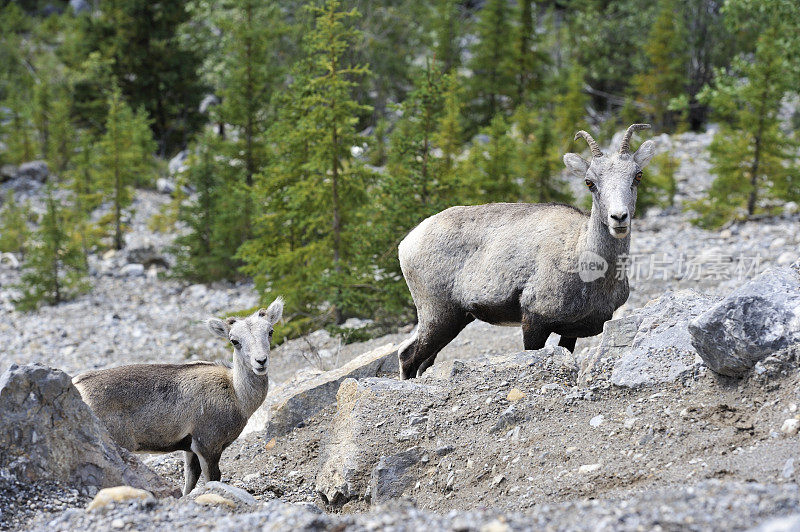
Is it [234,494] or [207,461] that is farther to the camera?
[207,461]

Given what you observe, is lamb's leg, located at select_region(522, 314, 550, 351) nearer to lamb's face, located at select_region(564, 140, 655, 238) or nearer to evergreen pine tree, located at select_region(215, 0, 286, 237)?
lamb's face, located at select_region(564, 140, 655, 238)

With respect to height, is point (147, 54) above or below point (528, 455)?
above

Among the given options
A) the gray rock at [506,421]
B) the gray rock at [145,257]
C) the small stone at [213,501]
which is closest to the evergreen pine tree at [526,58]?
the gray rock at [145,257]

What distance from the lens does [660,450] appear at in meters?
5.62

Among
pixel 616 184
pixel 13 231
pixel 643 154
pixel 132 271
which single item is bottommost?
pixel 132 271

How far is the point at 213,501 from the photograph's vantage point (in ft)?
18.4

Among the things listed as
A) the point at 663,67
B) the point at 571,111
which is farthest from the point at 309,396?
the point at 663,67

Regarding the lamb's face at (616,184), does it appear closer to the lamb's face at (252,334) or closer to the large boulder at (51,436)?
the lamb's face at (252,334)

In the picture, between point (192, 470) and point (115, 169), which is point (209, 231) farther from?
point (192, 470)

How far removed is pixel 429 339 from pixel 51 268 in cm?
1439

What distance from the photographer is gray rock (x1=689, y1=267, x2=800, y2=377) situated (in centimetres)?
580

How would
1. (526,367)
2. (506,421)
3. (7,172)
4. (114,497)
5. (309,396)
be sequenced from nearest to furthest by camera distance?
(114,497)
(506,421)
(526,367)
(309,396)
(7,172)

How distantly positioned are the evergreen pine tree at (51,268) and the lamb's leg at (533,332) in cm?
1499

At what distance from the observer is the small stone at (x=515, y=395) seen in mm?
7109
